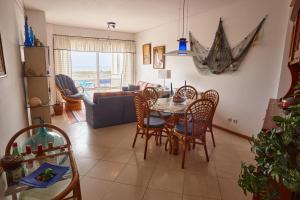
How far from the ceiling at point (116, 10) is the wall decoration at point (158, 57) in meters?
0.82

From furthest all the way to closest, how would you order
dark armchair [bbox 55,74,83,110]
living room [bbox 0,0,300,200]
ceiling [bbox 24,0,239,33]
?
dark armchair [bbox 55,74,83,110] < ceiling [bbox 24,0,239,33] < living room [bbox 0,0,300,200]

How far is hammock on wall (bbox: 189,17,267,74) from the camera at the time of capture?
3271 millimetres

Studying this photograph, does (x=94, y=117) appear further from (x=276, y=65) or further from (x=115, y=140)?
(x=276, y=65)

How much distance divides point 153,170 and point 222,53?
2.73 metres

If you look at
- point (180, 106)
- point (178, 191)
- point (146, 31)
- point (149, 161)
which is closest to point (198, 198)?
point (178, 191)

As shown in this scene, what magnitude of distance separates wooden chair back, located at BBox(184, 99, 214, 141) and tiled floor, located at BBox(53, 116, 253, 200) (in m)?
0.50

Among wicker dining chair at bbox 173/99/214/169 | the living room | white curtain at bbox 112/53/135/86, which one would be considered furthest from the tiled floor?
white curtain at bbox 112/53/135/86

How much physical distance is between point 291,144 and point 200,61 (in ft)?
12.1

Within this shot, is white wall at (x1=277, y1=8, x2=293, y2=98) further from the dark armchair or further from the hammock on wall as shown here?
the dark armchair

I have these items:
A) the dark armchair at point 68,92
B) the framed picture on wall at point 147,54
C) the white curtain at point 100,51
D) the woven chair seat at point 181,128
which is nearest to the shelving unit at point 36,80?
the woven chair seat at point 181,128

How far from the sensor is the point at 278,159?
0.78m

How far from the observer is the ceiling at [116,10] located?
3504mm

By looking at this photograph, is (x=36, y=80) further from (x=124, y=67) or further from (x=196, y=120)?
(x=124, y=67)

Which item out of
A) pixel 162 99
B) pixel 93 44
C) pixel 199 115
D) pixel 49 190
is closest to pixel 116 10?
pixel 162 99
